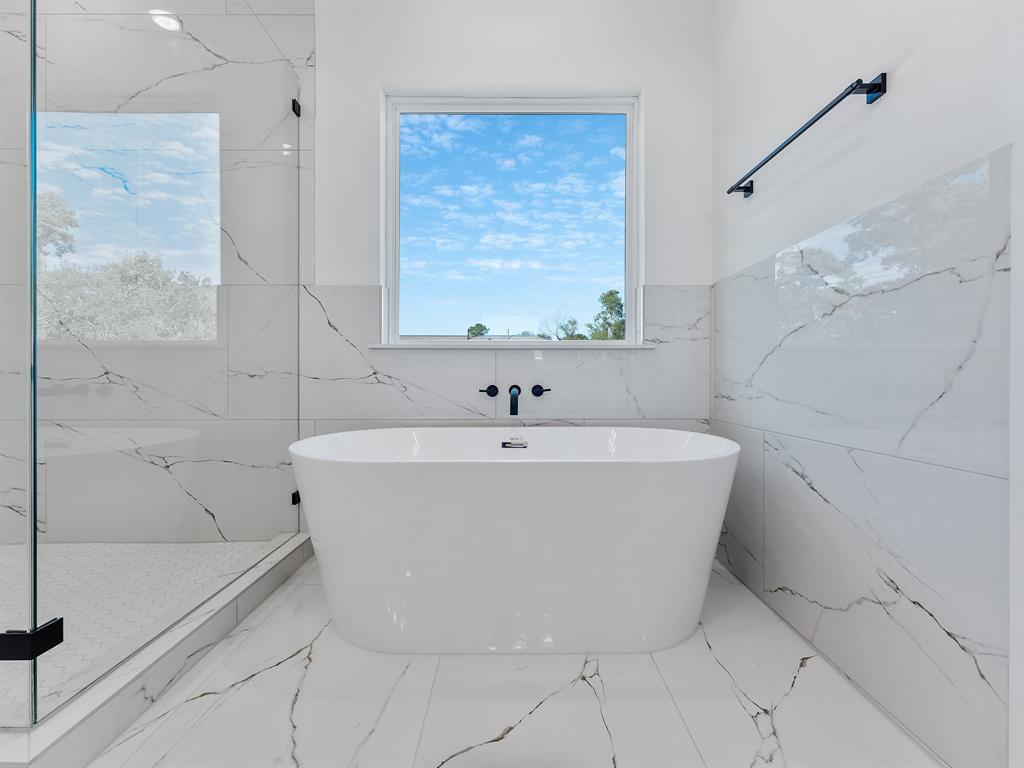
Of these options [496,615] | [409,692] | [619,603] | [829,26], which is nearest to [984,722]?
[619,603]

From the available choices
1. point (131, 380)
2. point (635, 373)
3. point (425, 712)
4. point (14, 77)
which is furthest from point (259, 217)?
point (425, 712)

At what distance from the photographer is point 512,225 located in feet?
8.06

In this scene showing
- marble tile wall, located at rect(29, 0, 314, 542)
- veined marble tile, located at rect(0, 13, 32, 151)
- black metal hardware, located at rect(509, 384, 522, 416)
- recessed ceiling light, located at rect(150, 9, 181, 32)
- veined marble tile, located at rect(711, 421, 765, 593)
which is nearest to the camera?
veined marble tile, located at rect(0, 13, 32, 151)

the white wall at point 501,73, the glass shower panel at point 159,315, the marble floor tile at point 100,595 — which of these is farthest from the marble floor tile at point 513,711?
the white wall at point 501,73

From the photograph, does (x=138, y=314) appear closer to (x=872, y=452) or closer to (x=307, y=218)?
(x=307, y=218)

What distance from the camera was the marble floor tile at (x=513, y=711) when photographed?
1.06 m

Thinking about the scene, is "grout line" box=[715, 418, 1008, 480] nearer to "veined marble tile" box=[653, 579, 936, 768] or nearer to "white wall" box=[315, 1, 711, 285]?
"veined marble tile" box=[653, 579, 936, 768]

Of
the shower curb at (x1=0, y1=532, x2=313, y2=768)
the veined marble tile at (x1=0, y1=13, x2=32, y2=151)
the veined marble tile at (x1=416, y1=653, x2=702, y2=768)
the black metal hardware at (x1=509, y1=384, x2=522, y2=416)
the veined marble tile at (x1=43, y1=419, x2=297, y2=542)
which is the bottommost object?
the veined marble tile at (x1=416, y1=653, x2=702, y2=768)

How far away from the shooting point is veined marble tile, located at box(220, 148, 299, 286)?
2.00m

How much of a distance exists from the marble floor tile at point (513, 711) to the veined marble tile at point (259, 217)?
1370mm

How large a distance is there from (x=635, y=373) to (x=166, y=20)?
84.1 inches

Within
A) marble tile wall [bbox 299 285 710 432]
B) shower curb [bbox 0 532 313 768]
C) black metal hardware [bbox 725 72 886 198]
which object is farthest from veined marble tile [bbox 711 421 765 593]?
shower curb [bbox 0 532 313 768]

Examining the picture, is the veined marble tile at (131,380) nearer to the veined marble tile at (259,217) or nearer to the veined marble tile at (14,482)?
the veined marble tile at (14,482)

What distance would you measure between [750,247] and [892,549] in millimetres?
1154
